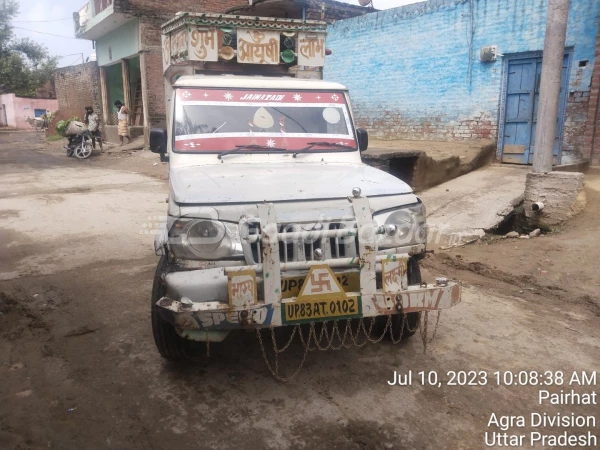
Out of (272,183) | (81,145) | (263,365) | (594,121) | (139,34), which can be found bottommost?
(263,365)

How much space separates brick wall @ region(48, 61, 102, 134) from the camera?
21531 millimetres

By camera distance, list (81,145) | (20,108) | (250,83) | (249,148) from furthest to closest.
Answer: (20,108) < (81,145) < (250,83) < (249,148)

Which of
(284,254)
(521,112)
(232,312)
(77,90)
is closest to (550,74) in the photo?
(521,112)

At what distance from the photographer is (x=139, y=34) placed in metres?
16.2

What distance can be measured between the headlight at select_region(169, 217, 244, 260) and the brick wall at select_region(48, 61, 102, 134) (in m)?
20.8

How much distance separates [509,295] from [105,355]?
3477mm

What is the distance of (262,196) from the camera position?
275 centimetres

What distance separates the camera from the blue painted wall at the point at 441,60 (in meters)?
8.27

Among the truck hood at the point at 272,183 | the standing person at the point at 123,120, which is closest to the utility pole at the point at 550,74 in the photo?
the truck hood at the point at 272,183

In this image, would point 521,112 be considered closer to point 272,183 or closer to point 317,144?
point 317,144

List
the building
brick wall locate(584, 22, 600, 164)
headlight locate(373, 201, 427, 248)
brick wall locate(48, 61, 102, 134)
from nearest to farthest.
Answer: headlight locate(373, 201, 427, 248)
brick wall locate(584, 22, 600, 164)
the building
brick wall locate(48, 61, 102, 134)

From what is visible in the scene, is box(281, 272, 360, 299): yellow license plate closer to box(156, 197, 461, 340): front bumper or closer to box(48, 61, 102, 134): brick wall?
box(156, 197, 461, 340): front bumper

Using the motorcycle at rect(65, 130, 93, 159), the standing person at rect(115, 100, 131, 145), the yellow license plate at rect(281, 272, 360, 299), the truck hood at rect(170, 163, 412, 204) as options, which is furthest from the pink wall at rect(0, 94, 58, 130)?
the yellow license plate at rect(281, 272, 360, 299)

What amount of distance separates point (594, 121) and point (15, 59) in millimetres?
32171
